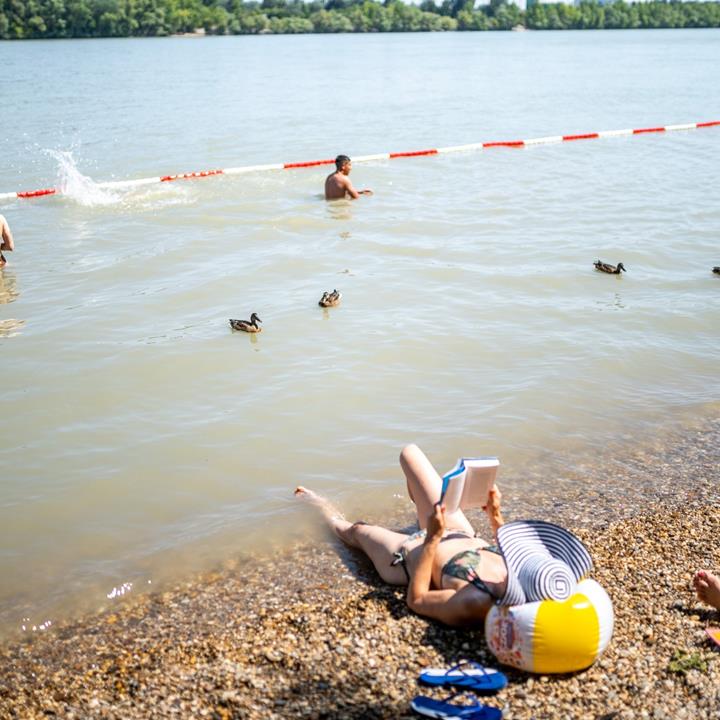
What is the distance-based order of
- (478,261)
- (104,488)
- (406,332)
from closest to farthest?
(104,488) → (406,332) → (478,261)

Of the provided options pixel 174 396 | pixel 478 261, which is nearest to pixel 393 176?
pixel 478 261

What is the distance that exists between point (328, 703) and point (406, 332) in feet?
21.2

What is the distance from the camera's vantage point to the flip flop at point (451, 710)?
4.51 metres

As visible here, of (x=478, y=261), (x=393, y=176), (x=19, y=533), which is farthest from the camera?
(x=393, y=176)

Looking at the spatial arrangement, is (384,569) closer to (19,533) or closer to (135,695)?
(135,695)

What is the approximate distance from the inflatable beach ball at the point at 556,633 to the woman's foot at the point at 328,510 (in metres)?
1.86

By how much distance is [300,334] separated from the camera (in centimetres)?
1077

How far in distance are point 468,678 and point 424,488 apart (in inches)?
54.2

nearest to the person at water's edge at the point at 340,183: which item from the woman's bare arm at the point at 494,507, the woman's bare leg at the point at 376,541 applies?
the woman's bare leg at the point at 376,541

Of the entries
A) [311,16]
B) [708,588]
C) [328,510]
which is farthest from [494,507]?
[311,16]

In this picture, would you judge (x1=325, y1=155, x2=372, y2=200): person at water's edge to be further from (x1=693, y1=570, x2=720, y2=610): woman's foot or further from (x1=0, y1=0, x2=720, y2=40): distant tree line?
(x1=0, y1=0, x2=720, y2=40): distant tree line

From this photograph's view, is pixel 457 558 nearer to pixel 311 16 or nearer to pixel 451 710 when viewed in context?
pixel 451 710

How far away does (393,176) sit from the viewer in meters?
20.3

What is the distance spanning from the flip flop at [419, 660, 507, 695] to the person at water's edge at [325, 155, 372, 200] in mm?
13336
